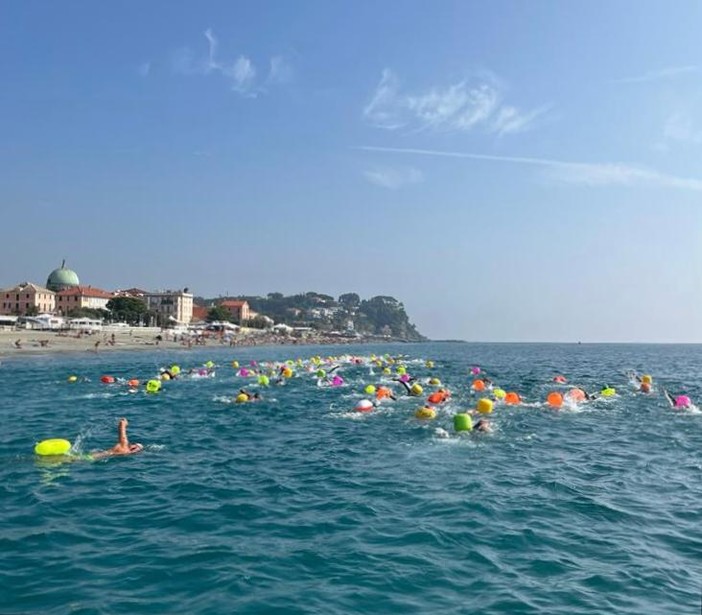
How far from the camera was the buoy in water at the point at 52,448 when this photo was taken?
54.0 ft

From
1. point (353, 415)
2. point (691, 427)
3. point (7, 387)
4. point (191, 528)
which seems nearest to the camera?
point (191, 528)

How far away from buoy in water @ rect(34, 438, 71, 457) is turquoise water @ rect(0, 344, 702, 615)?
14.2 inches

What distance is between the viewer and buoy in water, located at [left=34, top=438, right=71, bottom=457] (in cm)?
1647

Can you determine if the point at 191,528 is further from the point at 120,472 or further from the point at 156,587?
the point at 120,472

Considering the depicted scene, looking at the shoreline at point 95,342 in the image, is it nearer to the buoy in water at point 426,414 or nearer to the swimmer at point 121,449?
the swimmer at point 121,449

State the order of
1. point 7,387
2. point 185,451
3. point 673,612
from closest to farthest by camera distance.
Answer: point 673,612, point 185,451, point 7,387

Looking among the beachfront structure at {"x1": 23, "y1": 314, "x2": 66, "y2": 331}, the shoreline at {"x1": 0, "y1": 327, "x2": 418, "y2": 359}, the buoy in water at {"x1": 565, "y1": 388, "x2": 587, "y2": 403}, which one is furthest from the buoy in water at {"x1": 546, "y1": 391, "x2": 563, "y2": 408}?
the beachfront structure at {"x1": 23, "y1": 314, "x2": 66, "y2": 331}

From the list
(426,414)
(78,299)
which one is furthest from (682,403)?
(78,299)

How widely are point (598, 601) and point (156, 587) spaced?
584 centimetres

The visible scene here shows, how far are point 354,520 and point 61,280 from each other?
161478 mm

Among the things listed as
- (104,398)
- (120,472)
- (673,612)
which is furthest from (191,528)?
(104,398)

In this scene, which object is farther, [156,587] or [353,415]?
[353,415]

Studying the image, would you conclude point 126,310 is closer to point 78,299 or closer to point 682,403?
point 78,299

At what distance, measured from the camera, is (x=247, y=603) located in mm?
7891
